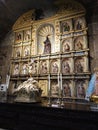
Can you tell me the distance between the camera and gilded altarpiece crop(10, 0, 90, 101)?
179 inches

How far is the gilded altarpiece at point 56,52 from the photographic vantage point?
4559 mm

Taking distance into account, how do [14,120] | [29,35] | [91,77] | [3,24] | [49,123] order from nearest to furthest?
[49,123] < [14,120] < [91,77] < [29,35] < [3,24]

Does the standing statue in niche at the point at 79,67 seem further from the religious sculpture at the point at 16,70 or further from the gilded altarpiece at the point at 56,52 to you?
the religious sculpture at the point at 16,70

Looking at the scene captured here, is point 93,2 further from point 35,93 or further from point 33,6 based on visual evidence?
point 35,93

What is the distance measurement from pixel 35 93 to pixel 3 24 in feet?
14.4

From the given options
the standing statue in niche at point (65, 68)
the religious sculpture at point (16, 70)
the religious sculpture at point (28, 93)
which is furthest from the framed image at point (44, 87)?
the religious sculpture at point (28, 93)

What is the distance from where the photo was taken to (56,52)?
16.6ft

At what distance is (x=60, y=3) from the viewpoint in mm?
5367

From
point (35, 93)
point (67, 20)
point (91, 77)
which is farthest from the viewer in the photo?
point (67, 20)

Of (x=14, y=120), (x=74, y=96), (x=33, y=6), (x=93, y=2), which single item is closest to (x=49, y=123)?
(x=14, y=120)

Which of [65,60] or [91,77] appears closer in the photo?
[91,77]

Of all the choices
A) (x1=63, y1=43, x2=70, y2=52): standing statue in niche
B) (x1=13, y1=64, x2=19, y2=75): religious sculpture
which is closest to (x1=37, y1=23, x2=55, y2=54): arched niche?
(x1=63, y1=43, x2=70, y2=52): standing statue in niche

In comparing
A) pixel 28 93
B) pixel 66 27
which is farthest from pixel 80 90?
pixel 66 27

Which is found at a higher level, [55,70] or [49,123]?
[55,70]
